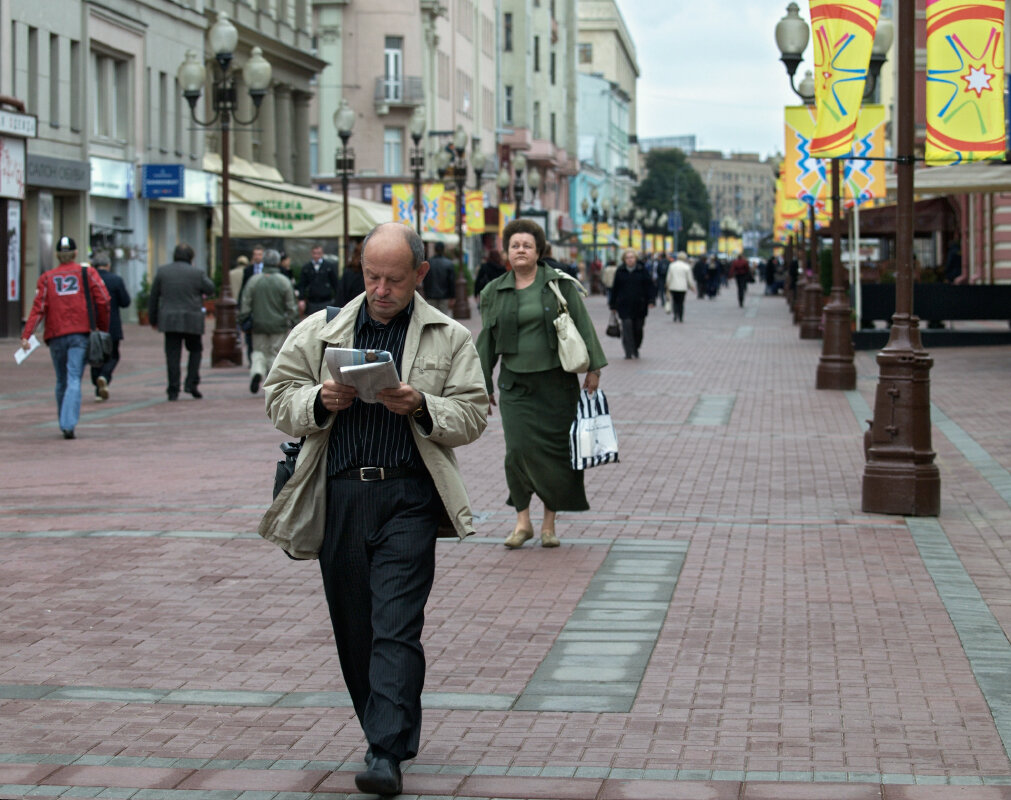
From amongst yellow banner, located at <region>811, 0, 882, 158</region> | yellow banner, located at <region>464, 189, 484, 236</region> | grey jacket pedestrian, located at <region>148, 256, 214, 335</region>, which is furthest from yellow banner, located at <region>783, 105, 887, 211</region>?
yellow banner, located at <region>464, 189, 484, 236</region>

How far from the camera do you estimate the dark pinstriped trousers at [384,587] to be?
4844 mm

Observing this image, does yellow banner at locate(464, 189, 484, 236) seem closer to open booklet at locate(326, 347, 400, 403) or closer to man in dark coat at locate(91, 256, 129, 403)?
man in dark coat at locate(91, 256, 129, 403)

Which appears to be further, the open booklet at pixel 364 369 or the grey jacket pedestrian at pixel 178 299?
the grey jacket pedestrian at pixel 178 299

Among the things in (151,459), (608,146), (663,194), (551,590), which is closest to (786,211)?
(151,459)

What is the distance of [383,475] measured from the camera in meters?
4.94

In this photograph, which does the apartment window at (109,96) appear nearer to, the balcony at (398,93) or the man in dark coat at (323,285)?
the man in dark coat at (323,285)

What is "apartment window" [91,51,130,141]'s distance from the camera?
3778 centimetres

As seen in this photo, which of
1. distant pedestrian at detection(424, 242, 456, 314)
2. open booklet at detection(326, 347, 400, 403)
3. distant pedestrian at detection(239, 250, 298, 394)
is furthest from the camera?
distant pedestrian at detection(424, 242, 456, 314)

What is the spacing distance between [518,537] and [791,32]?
11.9m

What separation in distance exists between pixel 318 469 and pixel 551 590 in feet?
10.8

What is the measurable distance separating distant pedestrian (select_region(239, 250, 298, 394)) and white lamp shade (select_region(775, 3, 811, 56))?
6.29 m

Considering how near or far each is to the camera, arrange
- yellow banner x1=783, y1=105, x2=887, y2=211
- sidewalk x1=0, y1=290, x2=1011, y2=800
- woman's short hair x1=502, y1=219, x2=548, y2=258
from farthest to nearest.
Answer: yellow banner x1=783, y1=105, x2=887, y2=211 < woman's short hair x1=502, y1=219, x2=548, y2=258 < sidewalk x1=0, y1=290, x2=1011, y2=800

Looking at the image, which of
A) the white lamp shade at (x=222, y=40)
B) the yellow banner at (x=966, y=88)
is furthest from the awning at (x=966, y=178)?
the yellow banner at (x=966, y=88)

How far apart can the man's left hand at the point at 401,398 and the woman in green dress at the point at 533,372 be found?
431 centimetres
